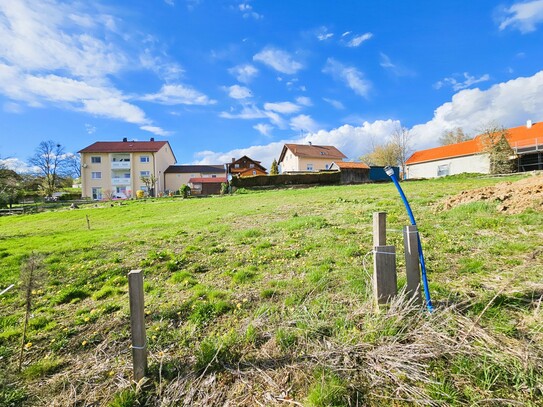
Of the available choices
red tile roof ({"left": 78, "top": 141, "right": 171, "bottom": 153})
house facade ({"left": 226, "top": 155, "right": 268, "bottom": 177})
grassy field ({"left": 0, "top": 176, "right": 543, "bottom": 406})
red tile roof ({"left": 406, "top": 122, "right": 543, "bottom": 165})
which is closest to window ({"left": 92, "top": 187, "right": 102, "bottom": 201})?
red tile roof ({"left": 78, "top": 141, "right": 171, "bottom": 153})

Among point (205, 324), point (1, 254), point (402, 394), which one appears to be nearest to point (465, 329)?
point (402, 394)

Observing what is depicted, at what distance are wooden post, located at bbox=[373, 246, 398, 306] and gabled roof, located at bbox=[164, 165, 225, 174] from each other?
166 feet

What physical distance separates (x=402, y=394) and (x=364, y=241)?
393cm

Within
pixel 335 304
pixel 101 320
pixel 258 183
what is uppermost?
pixel 258 183

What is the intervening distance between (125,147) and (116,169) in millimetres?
4501

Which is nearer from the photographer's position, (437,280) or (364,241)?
(437,280)

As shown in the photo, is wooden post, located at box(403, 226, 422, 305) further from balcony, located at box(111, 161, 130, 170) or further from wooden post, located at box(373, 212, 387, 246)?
balcony, located at box(111, 161, 130, 170)

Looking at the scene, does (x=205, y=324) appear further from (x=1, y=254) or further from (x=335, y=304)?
(x=1, y=254)

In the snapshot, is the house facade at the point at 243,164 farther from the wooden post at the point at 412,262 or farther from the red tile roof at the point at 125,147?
the wooden post at the point at 412,262

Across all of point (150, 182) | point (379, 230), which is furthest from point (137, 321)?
point (150, 182)

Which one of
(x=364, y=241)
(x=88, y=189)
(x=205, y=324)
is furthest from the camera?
(x=88, y=189)

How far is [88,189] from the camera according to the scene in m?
43.9

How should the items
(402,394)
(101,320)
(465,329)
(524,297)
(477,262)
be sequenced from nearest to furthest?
1. (402,394)
2. (465,329)
3. (524,297)
4. (101,320)
5. (477,262)

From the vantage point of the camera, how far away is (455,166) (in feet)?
106
